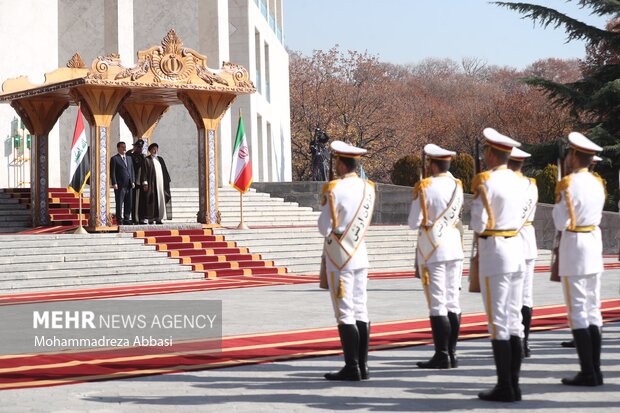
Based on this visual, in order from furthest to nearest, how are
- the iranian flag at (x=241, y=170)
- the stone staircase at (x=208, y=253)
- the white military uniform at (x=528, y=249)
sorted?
the iranian flag at (x=241, y=170) → the stone staircase at (x=208, y=253) → the white military uniform at (x=528, y=249)

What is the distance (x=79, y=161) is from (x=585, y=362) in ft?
61.3

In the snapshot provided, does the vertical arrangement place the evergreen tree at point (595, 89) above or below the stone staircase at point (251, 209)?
above

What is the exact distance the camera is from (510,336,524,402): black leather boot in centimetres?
697

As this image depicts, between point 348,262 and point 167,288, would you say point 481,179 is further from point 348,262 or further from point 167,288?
point 167,288

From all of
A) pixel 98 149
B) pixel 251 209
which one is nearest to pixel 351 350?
pixel 98 149

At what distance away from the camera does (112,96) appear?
2283 cm

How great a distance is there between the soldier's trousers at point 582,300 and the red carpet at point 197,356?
2.61m

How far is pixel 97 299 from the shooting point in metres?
16.1

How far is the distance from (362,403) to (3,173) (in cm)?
2518

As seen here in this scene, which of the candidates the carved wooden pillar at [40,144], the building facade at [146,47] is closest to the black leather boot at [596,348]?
the carved wooden pillar at [40,144]

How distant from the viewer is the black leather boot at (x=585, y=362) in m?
7.43

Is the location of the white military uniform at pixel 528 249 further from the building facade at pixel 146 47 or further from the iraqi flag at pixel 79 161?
the building facade at pixel 146 47

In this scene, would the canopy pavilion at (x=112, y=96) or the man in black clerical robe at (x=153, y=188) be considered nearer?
the canopy pavilion at (x=112, y=96)

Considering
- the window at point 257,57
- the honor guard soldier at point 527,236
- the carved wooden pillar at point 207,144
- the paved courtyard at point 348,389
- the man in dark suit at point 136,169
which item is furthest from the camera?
the window at point 257,57
